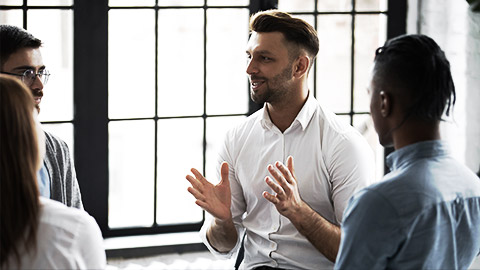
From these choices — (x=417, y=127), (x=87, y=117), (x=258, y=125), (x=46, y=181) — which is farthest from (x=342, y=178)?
(x=87, y=117)

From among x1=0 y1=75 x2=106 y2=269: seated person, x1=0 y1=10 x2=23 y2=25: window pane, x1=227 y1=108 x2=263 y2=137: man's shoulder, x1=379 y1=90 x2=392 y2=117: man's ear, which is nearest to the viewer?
x1=0 y1=75 x2=106 y2=269: seated person

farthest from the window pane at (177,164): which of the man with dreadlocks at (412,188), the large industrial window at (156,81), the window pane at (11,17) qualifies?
the man with dreadlocks at (412,188)

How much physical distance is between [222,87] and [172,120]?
30cm

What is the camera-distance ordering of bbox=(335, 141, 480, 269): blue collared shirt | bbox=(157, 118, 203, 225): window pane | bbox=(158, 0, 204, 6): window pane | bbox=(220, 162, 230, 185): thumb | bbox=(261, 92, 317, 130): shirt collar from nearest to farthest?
bbox=(335, 141, 480, 269): blue collared shirt → bbox=(220, 162, 230, 185): thumb → bbox=(261, 92, 317, 130): shirt collar → bbox=(158, 0, 204, 6): window pane → bbox=(157, 118, 203, 225): window pane

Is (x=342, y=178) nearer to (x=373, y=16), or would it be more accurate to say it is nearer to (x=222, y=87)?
(x=222, y=87)

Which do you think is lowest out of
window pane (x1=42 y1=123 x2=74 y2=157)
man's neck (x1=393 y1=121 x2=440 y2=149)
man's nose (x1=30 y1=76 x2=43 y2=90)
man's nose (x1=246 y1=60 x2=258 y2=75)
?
window pane (x1=42 y1=123 x2=74 y2=157)

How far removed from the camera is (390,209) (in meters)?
1.62

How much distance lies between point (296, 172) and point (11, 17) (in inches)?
58.4

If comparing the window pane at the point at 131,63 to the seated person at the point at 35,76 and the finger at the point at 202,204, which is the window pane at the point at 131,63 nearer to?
the seated person at the point at 35,76

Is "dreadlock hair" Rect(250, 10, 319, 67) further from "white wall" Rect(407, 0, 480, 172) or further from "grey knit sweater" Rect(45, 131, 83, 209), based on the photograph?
"white wall" Rect(407, 0, 480, 172)

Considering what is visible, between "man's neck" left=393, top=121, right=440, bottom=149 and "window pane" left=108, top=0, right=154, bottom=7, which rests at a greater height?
"window pane" left=108, top=0, right=154, bottom=7

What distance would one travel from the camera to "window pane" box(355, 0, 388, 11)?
3.70 m

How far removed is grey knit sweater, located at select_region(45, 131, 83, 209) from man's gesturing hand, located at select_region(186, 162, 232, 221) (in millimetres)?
441

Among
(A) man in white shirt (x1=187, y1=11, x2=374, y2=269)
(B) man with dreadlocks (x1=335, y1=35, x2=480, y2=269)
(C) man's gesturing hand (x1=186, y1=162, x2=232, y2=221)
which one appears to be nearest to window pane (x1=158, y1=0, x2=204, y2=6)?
(A) man in white shirt (x1=187, y1=11, x2=374, y2=269)
